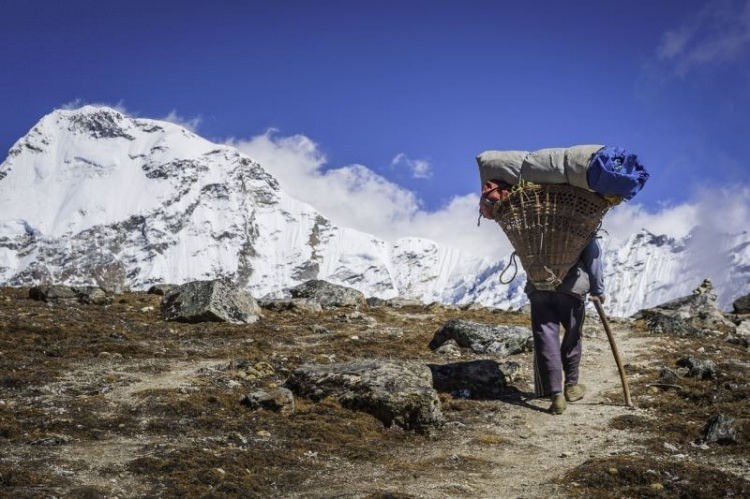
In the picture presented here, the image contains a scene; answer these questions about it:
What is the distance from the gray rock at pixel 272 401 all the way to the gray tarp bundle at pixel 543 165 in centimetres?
Answer: 468

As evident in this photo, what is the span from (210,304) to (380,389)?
28.5 feet

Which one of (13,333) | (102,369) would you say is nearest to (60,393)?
(102,369)

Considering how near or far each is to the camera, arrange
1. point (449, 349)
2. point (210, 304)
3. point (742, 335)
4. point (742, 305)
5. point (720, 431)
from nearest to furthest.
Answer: point (720, 431), point (449, 349), point (210, 304), point (742, 335), point (742, 305)

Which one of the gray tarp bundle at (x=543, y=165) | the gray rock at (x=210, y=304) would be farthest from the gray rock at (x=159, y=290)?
the gray tarp bundle at (x=543, y=165)

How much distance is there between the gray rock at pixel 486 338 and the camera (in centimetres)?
1529

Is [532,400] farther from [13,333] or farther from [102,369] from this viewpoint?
[13,333]

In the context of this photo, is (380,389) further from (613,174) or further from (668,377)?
(668,377)

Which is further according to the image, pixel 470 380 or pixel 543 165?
pixel 470 380

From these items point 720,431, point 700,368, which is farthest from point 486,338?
point 720,431

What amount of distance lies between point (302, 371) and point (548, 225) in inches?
174

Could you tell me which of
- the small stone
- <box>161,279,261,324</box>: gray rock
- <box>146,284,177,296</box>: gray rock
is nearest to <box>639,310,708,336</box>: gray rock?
the small stone

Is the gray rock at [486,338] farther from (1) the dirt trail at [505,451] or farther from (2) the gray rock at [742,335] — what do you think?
(2) the gray rock at [742,335]

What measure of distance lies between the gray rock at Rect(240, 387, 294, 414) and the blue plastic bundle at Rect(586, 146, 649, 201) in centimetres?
542

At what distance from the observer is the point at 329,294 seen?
23312 mm
